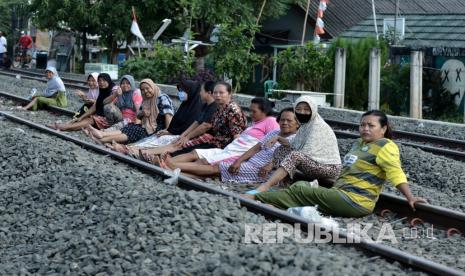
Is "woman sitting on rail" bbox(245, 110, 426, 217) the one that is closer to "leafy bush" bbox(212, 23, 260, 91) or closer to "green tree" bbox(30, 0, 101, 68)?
"leafy bush" bbox(212, 23, 260, 91)

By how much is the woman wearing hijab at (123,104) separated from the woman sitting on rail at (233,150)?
3.16 metres

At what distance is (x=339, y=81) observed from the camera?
2017 centimetres

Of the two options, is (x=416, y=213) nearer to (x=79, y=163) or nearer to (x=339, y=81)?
(x=79, y=163)

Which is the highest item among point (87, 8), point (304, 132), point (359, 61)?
point (87, 8)

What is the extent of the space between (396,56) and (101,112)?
11350mm

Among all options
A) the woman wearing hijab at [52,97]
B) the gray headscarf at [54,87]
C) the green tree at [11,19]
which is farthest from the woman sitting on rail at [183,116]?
the green tree at [11,19]

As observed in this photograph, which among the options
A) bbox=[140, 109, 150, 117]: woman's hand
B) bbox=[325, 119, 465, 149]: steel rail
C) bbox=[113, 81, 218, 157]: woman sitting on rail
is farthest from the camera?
bbox=[325, 119, 465, 149]: steel rail

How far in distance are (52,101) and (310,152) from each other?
1017cm

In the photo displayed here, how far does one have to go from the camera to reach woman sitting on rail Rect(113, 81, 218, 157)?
924cm

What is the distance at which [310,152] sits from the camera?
7148mm

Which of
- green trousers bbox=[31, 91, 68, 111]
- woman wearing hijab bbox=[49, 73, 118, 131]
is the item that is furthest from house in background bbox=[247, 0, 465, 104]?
woman wearing hijab bbox=[49, 73, 118, 131]

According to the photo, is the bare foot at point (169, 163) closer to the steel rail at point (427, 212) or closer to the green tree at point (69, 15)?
the steel rail at point (427, 212)

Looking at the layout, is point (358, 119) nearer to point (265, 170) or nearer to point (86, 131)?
point (86, 131)

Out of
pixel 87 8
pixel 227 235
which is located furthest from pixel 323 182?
pixel 87 8
